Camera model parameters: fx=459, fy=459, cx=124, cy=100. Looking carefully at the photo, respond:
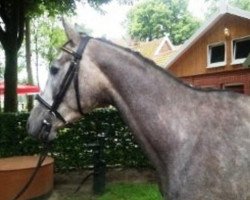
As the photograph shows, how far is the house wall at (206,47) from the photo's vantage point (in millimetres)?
21766

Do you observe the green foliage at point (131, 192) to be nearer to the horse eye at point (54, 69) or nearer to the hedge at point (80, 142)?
the hedge at point (80, 142)

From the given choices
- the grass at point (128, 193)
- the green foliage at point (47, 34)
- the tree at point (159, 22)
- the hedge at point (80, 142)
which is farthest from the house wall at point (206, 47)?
the tree at point (159, 22)

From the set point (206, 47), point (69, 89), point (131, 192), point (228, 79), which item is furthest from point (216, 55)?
point (69, 89)

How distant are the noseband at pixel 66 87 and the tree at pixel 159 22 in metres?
67.0

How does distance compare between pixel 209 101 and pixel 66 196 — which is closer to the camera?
pixel 209 101

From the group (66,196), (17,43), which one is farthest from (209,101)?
(17,43)

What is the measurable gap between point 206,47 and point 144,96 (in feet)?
70.7

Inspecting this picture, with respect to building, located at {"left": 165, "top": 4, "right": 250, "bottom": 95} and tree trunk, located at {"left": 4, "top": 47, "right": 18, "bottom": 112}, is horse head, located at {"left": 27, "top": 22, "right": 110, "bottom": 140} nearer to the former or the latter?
tree trunk, located at {"left": 4, "top": 47, "right": 18, "bottom": 112}

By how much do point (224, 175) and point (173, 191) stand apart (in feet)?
1.17

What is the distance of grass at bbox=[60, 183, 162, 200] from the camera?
9.02 meters

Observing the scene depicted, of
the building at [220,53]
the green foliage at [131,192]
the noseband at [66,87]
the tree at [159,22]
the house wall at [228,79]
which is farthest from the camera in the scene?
the tree at [159,22]

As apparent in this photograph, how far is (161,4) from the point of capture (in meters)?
73.9

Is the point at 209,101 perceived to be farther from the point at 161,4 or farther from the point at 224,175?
the point at 161,4

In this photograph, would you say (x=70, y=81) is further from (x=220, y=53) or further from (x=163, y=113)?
(x=220, y=53)
